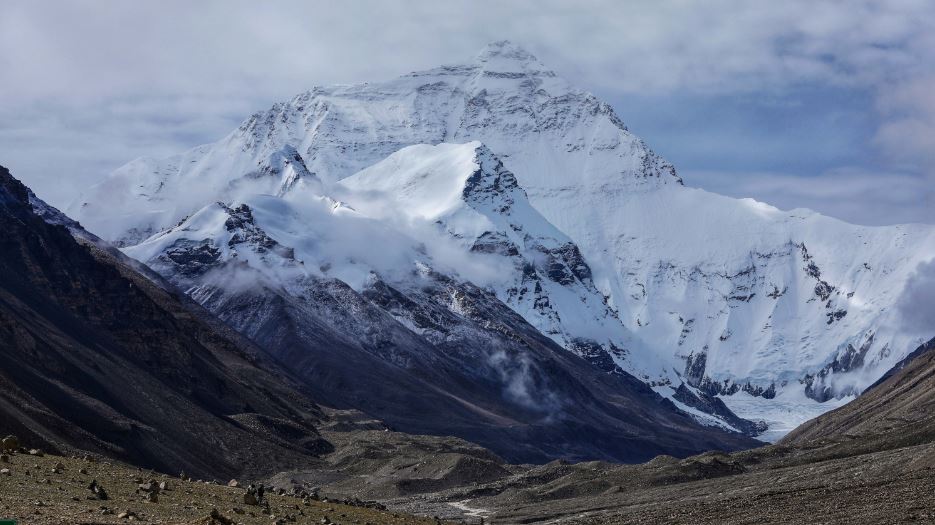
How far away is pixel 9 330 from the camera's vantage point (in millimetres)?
132875

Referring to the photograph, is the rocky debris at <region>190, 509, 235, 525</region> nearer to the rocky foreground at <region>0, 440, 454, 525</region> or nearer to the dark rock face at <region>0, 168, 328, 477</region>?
the rocky foreground at <region>0, 440, 454, 525</region>

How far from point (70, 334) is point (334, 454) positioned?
1449 inches

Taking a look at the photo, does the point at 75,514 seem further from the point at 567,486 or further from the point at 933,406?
the point at 933,406

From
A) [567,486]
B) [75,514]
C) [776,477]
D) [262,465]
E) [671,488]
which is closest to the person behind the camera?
[75,514]

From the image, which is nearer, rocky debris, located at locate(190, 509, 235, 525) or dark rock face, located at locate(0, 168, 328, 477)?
rocky debris, located at locate(190, 509, 235, 525)

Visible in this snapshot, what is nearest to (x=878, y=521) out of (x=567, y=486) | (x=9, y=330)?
(x=567, y=486)

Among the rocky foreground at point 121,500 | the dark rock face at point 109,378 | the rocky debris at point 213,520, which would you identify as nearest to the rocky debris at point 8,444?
the rocky foreground at point 121,500

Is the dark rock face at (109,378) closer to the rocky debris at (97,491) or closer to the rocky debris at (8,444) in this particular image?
the rocky debris at (8,444)

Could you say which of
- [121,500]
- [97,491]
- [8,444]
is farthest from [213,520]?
[8,444]

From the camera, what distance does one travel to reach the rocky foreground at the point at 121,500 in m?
41.3

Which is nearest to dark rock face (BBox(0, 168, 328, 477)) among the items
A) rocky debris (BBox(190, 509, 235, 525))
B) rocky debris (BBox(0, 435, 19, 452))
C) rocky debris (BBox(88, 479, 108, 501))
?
rocky debris (BBox(0, 435, 19, 452))

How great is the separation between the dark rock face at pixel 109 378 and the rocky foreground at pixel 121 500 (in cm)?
4335

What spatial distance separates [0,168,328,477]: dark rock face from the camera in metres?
122

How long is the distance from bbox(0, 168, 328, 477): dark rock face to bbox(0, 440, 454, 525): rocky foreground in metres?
43.4
